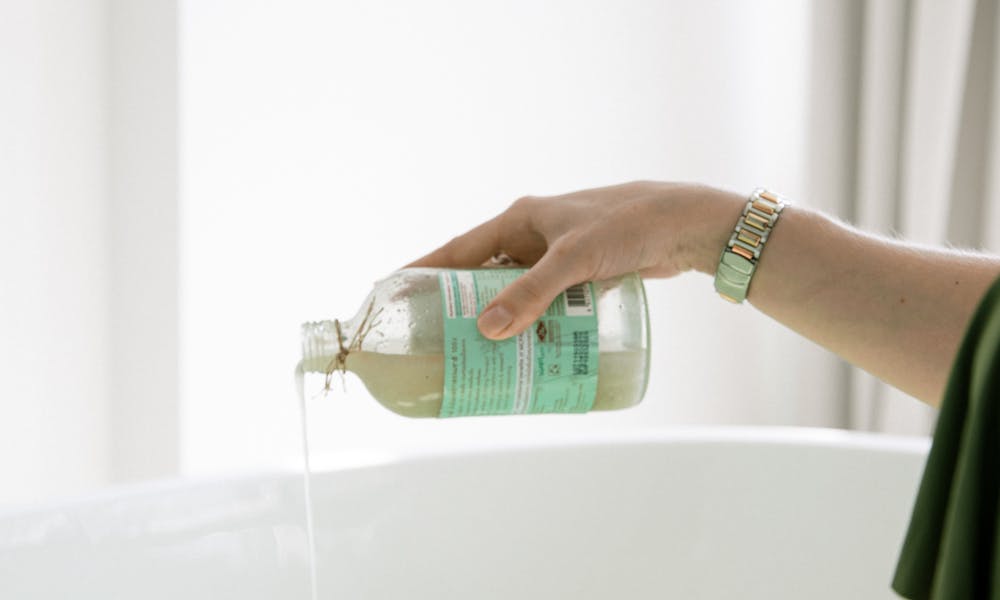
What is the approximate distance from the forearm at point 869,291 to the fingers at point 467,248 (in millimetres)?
164

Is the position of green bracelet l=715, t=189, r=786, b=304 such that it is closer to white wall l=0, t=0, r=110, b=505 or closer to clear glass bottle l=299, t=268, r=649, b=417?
clear glass bottle l=299, t=268, r=649, b=417

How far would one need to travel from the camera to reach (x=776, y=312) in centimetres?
79

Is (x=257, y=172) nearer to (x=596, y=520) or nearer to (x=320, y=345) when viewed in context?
(x=596, y=520)

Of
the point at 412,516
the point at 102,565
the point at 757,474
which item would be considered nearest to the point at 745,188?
the point at 757,474

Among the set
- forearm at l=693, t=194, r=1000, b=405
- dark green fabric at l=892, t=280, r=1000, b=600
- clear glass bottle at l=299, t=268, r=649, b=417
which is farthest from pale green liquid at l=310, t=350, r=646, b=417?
dark green fabric at l=892, t=280, r=1000, b=600

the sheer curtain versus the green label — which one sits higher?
the sheer curtain

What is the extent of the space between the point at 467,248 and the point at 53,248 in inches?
26.3

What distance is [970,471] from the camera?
41cm

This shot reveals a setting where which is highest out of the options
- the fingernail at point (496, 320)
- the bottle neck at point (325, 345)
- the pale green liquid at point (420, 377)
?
the fingernail at point (496, 320)

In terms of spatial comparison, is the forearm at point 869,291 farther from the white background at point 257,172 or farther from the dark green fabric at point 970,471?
the white background at point 257,172

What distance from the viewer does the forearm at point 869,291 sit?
2.33 feet

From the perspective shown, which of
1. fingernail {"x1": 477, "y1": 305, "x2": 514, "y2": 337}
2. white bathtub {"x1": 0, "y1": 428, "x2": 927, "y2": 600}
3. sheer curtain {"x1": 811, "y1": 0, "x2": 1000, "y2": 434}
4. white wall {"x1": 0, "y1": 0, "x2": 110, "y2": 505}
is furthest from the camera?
sheer curtain {"x1": 811, "y1": 0, "x2": 1000, "y2": 434}

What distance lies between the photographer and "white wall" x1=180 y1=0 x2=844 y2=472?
1.42 meters

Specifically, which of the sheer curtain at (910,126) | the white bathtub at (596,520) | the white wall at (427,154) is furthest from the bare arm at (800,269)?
the sheer curtain at (910,126)
